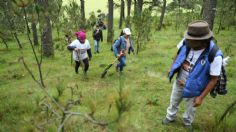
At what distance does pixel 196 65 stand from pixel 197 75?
155 millimetres

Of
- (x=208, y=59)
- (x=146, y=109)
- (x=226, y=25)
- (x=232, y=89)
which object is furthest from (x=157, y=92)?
(x=226, y=25)

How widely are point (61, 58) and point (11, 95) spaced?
19.8ft

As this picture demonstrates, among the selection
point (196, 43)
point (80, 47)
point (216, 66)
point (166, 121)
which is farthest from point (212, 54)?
Result: point (80, 47)

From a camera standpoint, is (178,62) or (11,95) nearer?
(178,62)

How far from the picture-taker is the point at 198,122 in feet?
19.2

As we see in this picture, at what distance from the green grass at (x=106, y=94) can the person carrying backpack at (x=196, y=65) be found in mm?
995

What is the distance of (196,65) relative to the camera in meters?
4.54

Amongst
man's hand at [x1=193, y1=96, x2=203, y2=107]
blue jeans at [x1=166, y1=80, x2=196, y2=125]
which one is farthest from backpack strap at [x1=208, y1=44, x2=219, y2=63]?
blue jeans at [x1=166, y1=80, x2=196, y2=125]

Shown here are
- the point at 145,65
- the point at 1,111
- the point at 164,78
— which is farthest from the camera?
the point at 145,65

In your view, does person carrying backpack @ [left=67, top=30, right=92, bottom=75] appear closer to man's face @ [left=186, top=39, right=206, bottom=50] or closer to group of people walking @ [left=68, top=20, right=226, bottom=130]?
group of people walking @ [left=68, top=20, right=226, bottom=130]

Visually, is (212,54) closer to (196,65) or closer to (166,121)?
(196,65)

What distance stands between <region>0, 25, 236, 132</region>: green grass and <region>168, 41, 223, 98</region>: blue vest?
988 millimetres

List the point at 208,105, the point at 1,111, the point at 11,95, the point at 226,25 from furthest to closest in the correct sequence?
the point at 226,25
the point at 11,95
the point at 208,105
the point at 1,111

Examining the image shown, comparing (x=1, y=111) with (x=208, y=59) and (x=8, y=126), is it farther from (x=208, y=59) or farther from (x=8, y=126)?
(x=208, y=59)
